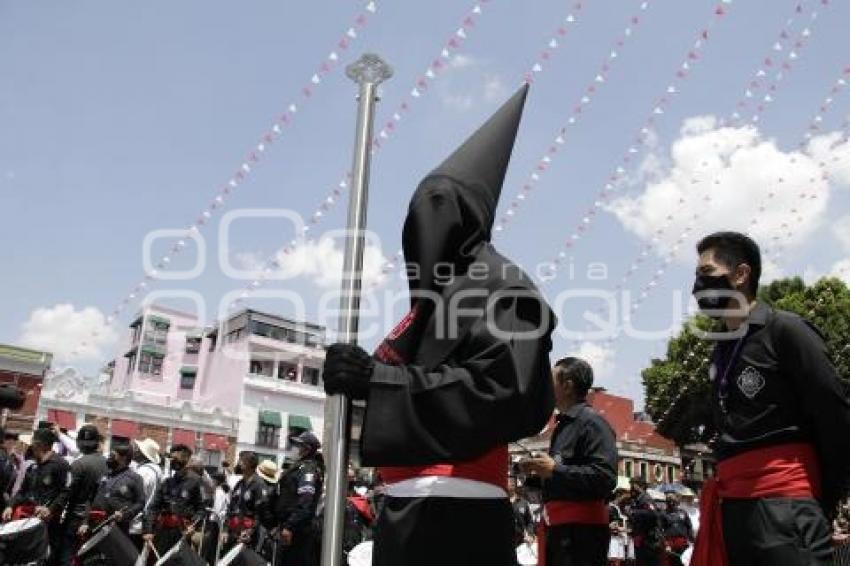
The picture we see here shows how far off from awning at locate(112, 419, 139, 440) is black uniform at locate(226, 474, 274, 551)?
103 feet

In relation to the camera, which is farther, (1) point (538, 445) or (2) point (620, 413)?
(2) point (620, 413)

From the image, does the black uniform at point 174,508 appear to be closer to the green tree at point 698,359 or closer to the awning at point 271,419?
the green tree at point 698,359

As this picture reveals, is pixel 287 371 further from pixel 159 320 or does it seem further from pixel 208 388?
pixel 159 320

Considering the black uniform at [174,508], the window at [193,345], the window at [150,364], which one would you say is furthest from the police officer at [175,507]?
the window at [193,345]

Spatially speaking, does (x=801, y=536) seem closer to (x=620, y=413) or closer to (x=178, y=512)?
(x=178, y=512)

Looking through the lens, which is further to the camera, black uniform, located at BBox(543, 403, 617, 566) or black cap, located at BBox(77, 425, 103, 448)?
black cap, located at BBox(77, 425, 103, 448)

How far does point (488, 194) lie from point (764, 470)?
1.63 meters

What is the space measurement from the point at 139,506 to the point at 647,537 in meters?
7.32

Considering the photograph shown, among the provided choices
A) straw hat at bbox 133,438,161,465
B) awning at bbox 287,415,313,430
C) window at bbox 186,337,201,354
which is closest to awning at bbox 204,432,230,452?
awning at bbox 287,415,313,430

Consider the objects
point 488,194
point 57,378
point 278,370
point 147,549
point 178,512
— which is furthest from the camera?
point 278,370

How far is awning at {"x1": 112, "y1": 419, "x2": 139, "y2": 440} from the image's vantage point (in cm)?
3997

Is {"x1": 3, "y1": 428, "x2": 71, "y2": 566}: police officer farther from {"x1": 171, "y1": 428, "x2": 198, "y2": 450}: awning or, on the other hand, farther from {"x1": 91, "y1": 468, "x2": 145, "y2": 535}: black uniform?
{"x1": 171, "y1": 428, "x2": 198, "y2": 450}: awning

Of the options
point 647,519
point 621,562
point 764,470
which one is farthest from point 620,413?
point 764,470

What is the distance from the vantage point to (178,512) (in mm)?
10773
